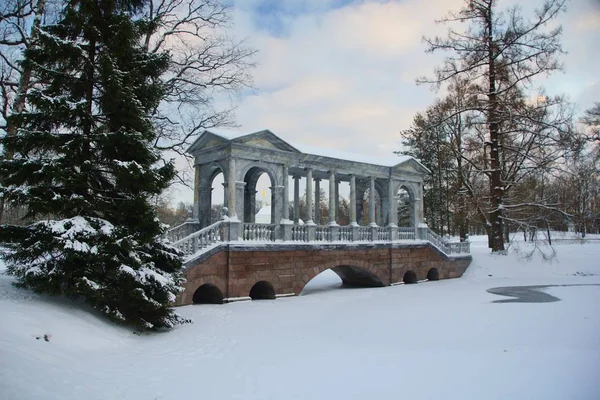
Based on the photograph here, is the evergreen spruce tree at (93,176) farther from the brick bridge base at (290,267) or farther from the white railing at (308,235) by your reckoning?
the brick bridge base at (290,267)

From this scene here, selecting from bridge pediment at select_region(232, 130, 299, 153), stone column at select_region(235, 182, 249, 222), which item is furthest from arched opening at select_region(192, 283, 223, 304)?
bridge pediment at select_region(232, 130, 299, 153)

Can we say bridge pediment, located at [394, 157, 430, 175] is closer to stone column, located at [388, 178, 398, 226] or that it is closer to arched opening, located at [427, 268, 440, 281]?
stone column, located at [388, 178, 398, 226]

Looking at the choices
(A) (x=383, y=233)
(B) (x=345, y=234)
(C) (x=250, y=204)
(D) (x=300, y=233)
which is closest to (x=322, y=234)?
(D) (x=300, y=233)

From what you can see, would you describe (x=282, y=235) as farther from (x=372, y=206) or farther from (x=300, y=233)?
(x=372, y=206)

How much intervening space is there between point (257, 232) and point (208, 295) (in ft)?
8.58

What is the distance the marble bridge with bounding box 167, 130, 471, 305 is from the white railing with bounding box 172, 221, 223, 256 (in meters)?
0.03

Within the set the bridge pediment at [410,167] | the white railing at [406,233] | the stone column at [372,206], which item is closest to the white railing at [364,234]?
the stone column at [372,206]

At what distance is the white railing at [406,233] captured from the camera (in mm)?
21030

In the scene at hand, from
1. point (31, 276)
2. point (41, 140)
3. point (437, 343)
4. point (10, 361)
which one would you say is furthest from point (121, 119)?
point (437, 343)

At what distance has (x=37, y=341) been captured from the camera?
6191 millimetres

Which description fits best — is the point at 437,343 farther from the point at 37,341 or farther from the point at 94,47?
the point at 94,47

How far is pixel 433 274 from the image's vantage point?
22016mm

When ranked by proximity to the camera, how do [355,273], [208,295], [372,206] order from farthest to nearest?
[355,273] → [372,206] → [208,295]

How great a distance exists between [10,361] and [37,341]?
1.28 meters
